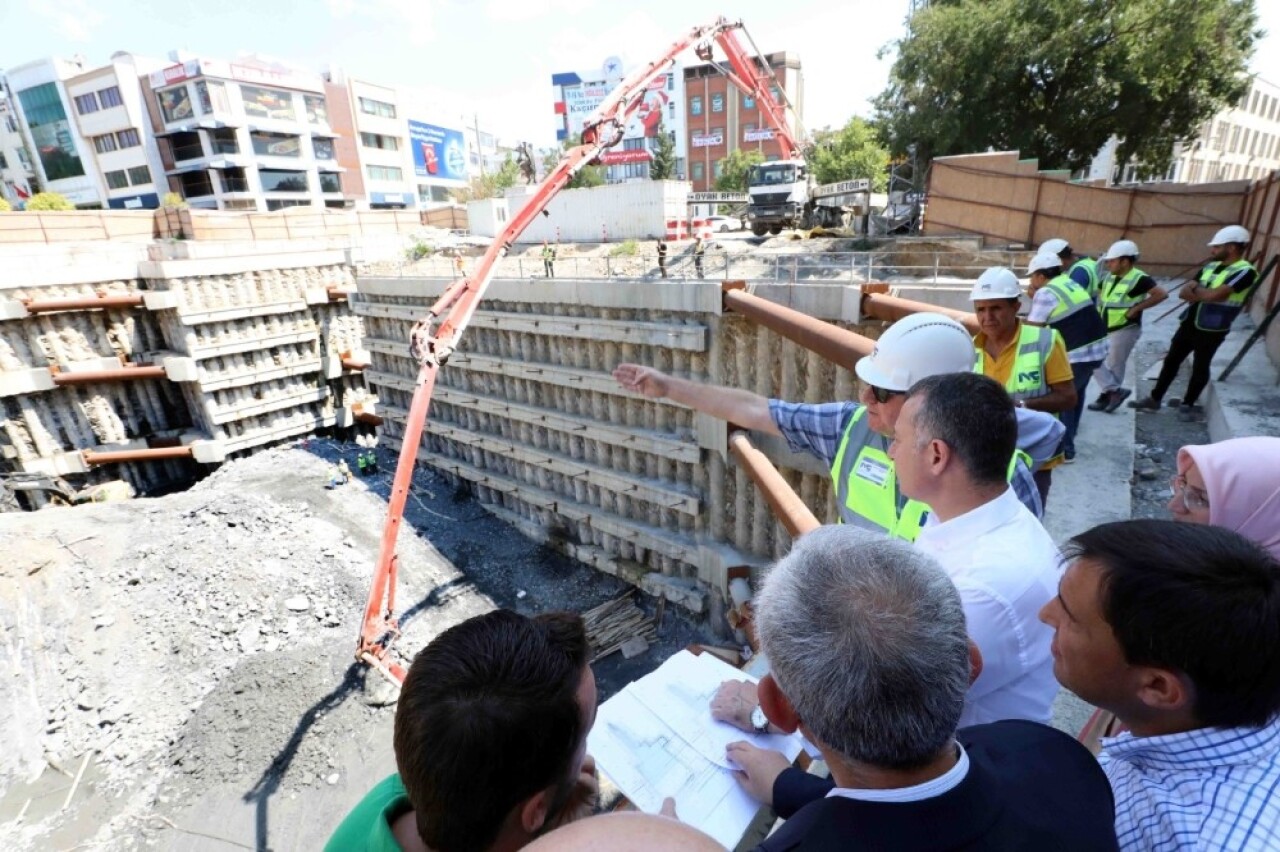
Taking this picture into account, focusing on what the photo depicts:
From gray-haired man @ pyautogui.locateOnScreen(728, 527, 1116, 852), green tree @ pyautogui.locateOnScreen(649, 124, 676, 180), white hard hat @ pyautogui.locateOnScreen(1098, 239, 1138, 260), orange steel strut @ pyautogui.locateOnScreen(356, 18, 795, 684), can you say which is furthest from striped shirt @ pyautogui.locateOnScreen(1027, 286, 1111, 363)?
green tree @ pyautogui.locateOnScreen(649, 124, 676, 180)

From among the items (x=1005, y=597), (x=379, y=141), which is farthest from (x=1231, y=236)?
(x=379, y=141)

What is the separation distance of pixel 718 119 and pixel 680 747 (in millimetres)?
59026

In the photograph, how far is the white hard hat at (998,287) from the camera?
3.38 m

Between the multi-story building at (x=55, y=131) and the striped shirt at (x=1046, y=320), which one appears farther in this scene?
the multi-story building at (x=55, y=131)

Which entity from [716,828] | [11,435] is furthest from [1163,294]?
[11,435]

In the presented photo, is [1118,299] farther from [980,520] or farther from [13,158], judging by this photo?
[13,158]

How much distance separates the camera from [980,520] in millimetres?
1604

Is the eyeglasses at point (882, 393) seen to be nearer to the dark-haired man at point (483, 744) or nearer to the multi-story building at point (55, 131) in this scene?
the dark-haired man at point (483, 744)

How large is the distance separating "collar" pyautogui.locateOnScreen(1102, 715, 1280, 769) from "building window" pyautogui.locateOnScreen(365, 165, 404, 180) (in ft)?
183

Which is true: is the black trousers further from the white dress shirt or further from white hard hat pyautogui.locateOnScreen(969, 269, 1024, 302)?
the white dress shirt

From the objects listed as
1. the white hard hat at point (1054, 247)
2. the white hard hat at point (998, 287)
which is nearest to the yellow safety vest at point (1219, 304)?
the white hard hat at point (1054, 247)

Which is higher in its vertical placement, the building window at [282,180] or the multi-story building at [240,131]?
the multi-story building at [240,131]

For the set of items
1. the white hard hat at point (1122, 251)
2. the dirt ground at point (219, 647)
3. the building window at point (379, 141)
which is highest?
the building window at point (379, 141)

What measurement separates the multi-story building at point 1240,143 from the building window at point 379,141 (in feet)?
176
